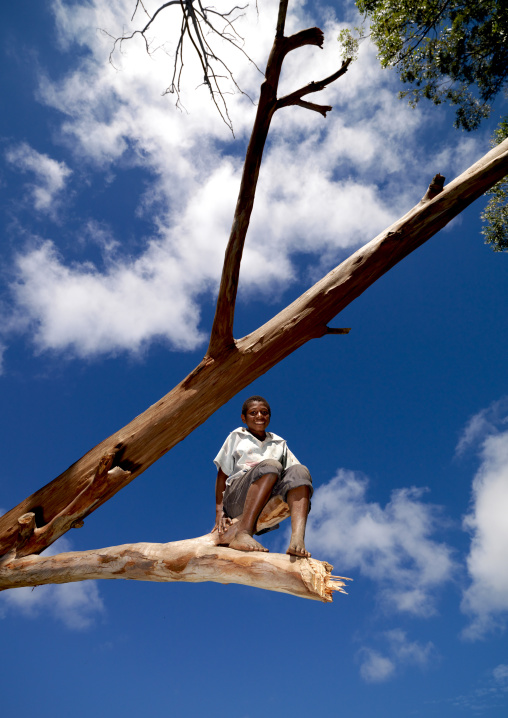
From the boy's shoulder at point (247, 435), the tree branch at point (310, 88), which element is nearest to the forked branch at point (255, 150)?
the tree branch at point (310, 88)

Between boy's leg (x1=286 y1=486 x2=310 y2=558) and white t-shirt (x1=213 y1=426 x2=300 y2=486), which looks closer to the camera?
boy's leg (x1=286 y1=486 x2=310 y2=558)

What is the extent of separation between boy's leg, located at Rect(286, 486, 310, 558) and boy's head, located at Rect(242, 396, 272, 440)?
30.8 inches

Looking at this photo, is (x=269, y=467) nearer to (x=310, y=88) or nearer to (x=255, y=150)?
(x=255, y=150)

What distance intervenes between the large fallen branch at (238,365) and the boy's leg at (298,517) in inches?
43.8

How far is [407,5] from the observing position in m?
6.77

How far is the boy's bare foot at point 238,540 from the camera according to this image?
319cm

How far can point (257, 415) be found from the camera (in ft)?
13.8

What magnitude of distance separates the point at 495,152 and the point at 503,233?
13.0 feet

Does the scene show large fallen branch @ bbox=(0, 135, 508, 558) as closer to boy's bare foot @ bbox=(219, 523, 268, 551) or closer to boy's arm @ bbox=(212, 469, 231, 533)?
boy's arm @ bbox=(212, 469, 231, 533)

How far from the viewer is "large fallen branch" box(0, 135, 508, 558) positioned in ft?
13.4

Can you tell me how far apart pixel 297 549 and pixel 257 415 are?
1419 millimetres

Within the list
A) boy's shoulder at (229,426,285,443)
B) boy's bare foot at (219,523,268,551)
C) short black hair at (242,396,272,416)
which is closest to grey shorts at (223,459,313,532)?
boy's bare foot at (219,523,268,551)

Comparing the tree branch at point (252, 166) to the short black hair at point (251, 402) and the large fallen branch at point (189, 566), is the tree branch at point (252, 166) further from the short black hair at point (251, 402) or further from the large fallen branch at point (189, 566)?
the large fallen branch at point (189, 566)

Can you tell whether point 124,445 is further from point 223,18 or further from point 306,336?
point 223,18
